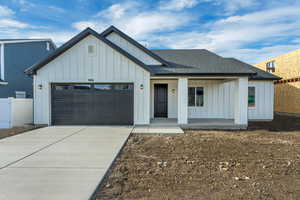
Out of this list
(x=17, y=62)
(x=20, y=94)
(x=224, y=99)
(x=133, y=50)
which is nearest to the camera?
(x=133, y=50)

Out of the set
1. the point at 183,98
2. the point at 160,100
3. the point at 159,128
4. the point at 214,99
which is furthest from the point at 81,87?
the point at 214,99

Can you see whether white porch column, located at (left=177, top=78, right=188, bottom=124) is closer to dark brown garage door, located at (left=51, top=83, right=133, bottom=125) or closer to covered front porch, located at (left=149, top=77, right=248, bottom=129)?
covered front porch, located at (left=149, top=77, right=248, bottom=129)

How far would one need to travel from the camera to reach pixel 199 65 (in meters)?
10.6

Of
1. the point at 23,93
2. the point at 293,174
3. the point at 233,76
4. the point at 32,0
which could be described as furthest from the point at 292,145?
the point at 23,93

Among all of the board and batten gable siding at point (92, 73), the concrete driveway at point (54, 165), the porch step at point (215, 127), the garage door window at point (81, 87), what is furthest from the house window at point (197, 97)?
the concrete driveway at point (54, 165)

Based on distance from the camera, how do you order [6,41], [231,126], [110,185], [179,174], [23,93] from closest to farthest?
[110,185], [179,174], [231,126], [6,41], [23,93]

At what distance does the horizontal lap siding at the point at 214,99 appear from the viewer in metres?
12.6

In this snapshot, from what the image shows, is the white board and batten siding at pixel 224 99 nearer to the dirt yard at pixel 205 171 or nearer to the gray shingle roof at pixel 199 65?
the gray shingle roof at pixel 199 65

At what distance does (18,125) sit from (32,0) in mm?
7012

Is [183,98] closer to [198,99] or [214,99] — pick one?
[198,99]

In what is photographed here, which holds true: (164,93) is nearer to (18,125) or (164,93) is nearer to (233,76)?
(233,76)

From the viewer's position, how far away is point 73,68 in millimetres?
9898

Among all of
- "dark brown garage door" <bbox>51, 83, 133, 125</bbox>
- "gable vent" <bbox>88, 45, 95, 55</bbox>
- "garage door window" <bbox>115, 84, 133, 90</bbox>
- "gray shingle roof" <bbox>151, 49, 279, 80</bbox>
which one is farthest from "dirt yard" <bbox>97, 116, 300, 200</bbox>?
"gable vent" <bbox>88, 45, 95, 55</bbox>

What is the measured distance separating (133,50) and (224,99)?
7006 mm
